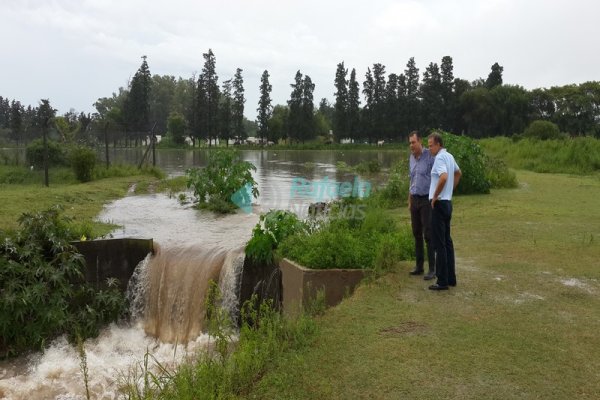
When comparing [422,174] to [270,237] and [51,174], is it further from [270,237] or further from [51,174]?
[51,174]

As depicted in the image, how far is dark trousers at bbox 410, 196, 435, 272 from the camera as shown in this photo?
6406 mm

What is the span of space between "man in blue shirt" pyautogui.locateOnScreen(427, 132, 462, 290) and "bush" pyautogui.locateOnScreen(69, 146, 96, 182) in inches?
623

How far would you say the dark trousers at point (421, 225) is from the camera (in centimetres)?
641

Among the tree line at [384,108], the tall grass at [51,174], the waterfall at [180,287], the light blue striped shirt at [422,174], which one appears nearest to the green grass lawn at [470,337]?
the light blue striped shirt at [422,174]

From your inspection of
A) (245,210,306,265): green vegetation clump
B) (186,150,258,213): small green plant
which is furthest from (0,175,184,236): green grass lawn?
(245,210,306,265): green vegetation clump

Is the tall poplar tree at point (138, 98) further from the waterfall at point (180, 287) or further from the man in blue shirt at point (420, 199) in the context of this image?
the man in blue shirt at point (420, 199)

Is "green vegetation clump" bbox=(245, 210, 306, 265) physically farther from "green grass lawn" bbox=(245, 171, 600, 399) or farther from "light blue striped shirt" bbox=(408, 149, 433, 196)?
"light blue striped shirt" bbox=(408, 149, 433, 196)

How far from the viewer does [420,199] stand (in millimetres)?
6480

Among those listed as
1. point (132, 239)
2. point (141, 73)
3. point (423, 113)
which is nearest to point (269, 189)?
point (132, 239)

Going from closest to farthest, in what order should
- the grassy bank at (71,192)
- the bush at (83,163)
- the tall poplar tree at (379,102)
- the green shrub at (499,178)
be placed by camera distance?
the grassy bank at (71,192) < the green shrub at (499,178) < the bush at (83,163) < the tall poplar tree at (379,102)

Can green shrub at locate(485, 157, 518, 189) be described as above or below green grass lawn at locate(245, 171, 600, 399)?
above

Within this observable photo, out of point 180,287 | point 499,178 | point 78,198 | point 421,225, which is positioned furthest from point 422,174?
point 499,178

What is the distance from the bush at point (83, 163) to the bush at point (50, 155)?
67.9 inches

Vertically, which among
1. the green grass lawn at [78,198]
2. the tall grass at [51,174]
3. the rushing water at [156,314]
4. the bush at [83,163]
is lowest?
the rushing water at [156,314]
